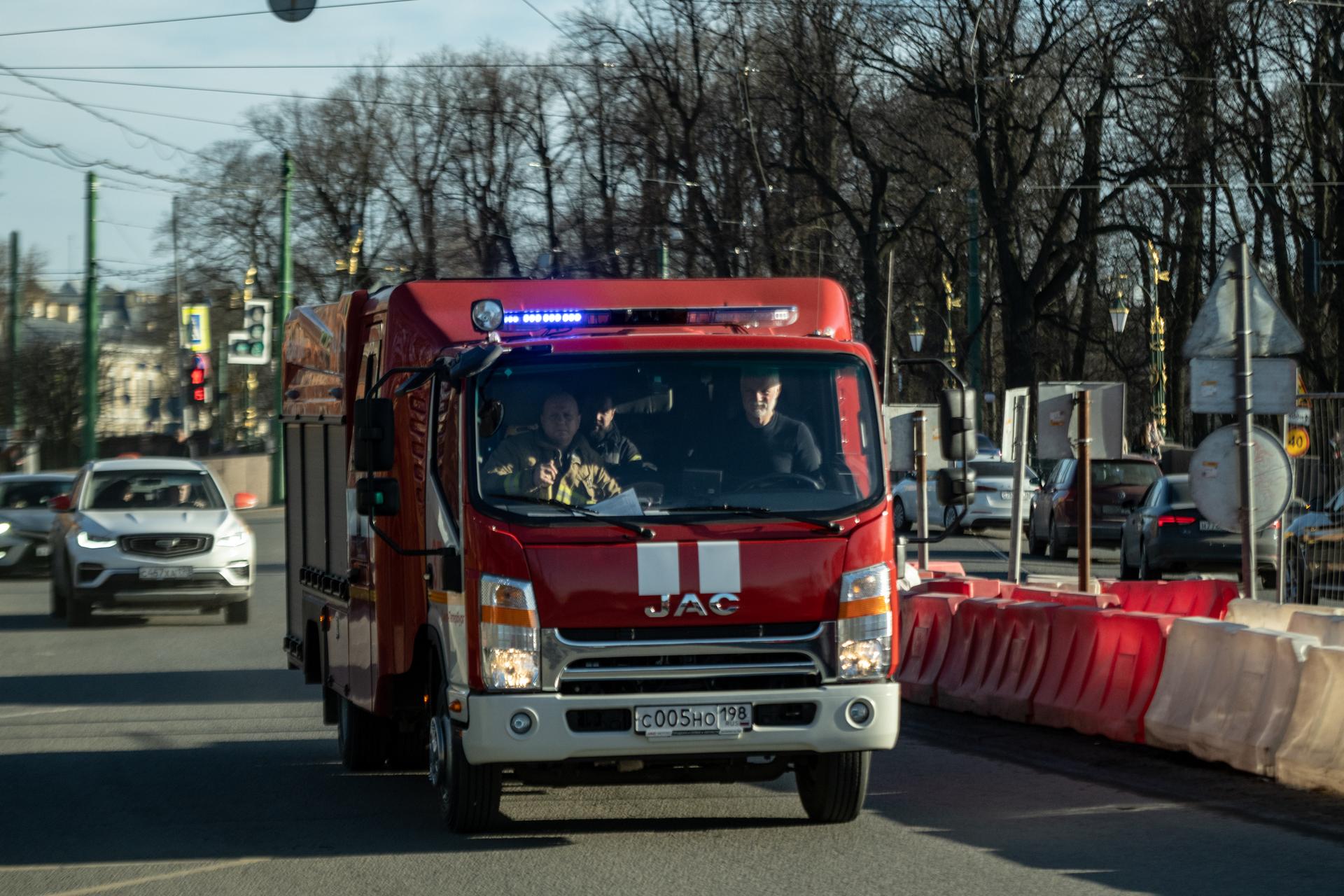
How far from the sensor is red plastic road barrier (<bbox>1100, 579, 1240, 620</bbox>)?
12953mm

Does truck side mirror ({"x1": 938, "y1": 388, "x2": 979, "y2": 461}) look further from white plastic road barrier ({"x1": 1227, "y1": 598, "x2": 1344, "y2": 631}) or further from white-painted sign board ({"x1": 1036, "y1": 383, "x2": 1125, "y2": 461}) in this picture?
white-painted sign board ({"x1": 1036, "y1": 383, "x2": 1125, "y2": 461})

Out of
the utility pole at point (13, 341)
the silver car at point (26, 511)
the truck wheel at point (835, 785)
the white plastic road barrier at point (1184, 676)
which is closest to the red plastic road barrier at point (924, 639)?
the white plastic road barrier at point (1184, 676)

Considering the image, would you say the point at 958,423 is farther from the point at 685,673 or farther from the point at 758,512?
the point at 685,673

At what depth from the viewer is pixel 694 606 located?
7734 millimetres

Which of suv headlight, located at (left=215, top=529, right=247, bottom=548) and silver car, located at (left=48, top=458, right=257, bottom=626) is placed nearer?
silver car, located at (left=48, top=458, right=257, bottom=626)

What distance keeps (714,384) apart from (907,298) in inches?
2060

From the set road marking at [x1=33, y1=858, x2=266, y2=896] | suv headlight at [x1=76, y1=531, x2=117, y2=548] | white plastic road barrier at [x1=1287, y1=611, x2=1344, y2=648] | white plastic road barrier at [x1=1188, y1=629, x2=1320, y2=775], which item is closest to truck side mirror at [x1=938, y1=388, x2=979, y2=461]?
white plastic road barrier at [x1=1188, y1=629, x2=1320, y2=775]

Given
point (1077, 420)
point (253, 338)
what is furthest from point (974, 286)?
point (1077, 420)

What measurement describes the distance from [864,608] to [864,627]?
0.26 feet

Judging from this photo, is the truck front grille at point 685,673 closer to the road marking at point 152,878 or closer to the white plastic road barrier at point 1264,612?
the road marking at point 152,878

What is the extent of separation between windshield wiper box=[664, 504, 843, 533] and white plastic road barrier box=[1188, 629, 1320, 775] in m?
2.58

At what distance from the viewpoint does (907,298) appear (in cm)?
5994

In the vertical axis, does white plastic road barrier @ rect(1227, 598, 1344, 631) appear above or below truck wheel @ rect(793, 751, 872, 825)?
above

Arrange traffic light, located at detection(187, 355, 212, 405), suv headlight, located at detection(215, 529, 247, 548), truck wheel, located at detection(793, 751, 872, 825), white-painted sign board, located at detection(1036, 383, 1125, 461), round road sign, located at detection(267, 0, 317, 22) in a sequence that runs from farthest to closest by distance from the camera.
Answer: traffic light, located at detection(187, 355, 212, 405) < suv headlight, located at detection(215, 529, 247, 548) < round road sign, located at detection(267, 0, 317, 22) < white-painted sign board, located at detection(1036, 383, 1125, 461) < truck wheel, located at detection(793, 751, 872, 825)
